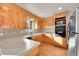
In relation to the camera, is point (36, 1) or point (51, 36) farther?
point (51, 36)

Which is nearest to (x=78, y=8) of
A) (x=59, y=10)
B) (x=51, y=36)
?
(x=59, y=10)

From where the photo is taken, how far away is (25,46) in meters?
0.67

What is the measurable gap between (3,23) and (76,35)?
1.49ft

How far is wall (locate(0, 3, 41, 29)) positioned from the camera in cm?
60

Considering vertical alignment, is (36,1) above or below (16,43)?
above

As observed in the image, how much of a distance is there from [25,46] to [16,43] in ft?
0.22

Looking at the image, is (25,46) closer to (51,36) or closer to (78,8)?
(51,36)

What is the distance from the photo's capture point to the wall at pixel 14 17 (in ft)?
1.95

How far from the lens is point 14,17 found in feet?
2.13

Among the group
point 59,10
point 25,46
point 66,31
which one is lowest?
point 25,46

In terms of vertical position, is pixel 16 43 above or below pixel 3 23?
below

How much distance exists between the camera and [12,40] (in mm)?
647

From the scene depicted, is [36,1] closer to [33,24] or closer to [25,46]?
[33,24]

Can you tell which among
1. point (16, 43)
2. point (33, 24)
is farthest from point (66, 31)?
point (16, 43)
